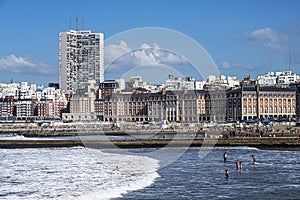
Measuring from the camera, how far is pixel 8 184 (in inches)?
1026

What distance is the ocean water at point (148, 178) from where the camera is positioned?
74.6 ft

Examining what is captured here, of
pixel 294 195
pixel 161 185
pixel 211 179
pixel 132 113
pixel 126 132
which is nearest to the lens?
pixel 294 195

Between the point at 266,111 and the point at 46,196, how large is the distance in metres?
84.3

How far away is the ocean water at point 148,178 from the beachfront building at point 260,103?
207 ft

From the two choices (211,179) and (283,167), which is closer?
(211,179)

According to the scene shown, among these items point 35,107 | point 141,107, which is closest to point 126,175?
point 141,107

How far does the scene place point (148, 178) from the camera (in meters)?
27.1

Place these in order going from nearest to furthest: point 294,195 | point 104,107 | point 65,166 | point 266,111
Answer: point 294,195 < point 65,166 < point 266,111 < point 104,107

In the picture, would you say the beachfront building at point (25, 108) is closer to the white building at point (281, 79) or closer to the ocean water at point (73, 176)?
the white building at point (281, 79)

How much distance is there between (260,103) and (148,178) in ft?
254

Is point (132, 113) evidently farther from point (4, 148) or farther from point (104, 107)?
point (4, 148)

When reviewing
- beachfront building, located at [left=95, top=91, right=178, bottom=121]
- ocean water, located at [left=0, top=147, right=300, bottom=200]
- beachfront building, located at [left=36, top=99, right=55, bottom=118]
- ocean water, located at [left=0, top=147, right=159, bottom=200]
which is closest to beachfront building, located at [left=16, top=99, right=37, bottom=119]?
beachfront building, located at [left=36, top=99, right=55, bottom=118]

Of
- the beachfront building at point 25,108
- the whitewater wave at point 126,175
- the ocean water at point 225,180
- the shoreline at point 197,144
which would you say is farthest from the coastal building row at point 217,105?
the ocean water at point 225,180

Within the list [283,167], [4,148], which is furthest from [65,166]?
[4,148]
